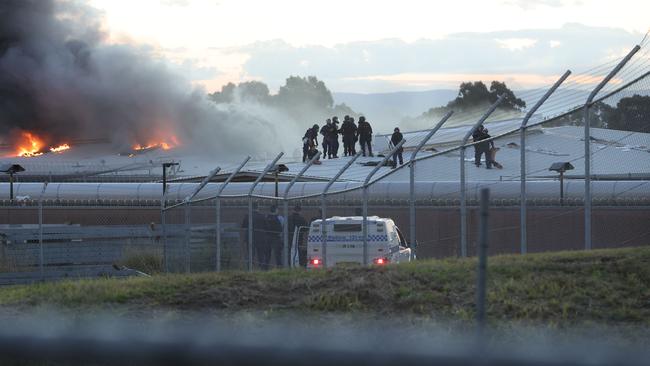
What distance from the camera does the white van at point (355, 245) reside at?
1642 centimetres

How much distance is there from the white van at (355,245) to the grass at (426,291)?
19.4 ft

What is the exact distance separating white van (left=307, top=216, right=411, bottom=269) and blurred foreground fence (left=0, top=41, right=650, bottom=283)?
439mm

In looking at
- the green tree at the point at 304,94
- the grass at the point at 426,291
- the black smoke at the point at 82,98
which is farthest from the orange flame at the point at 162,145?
the green tree at the point at 304,94

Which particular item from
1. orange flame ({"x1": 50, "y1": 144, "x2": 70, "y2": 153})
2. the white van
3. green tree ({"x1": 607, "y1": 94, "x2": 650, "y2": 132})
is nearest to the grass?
green tree ({"x1": 607, "y1": 94, "x2": 650, "y2": 132})

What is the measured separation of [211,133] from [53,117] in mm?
8285

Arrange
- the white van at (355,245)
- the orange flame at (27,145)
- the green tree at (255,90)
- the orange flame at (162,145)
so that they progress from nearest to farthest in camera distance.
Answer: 1. the white van at (355,245)
2. the orange flame at (27,145)
3. the orange flame at (162,145)
4. the green tree at (255,90)

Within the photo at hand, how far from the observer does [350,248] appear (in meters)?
16.7

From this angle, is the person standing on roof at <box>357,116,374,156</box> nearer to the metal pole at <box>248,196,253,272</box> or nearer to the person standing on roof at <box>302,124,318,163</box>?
the person standing on roof at <box>302,124,318,163</box>

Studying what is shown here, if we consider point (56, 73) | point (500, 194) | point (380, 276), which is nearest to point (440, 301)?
point (380, 276)

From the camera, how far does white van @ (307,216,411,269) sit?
1642 centimetres

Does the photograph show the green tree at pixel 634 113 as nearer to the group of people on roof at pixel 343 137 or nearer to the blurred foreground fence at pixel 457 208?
the blurred foreground fence at pixel 457 208

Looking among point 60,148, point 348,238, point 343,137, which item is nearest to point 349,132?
point 343,137

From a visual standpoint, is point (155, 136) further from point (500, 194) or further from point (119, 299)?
point (119, 299)

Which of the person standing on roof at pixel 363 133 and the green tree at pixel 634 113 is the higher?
the person standing on roof at pixel 363 133
